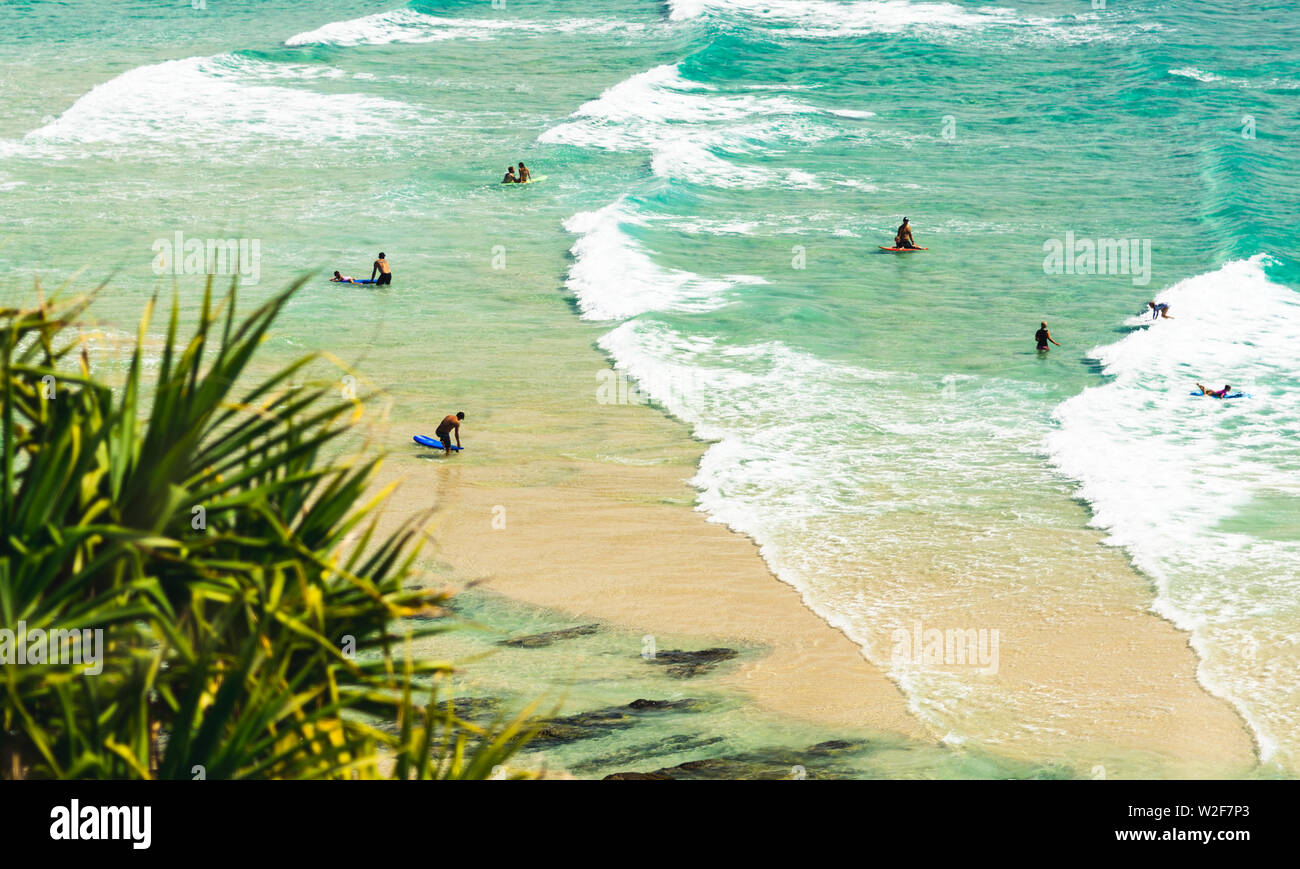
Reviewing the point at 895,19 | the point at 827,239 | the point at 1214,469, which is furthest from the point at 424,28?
the point at 1214,469

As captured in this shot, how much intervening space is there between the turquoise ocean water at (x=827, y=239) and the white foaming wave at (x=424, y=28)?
0.27 metres

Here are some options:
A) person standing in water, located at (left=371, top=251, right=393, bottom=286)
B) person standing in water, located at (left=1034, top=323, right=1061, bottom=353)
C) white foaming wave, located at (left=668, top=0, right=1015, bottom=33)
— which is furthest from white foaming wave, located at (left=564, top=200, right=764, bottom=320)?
white foaming wave, located at (left=668, top=0, right=1015, bottom=33)

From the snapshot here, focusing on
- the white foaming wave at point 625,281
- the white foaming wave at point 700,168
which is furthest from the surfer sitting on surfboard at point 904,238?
the white foaming wave at point 700,168

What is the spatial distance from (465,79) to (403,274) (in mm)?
23924

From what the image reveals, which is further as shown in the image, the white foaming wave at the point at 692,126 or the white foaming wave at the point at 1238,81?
the white foaming wave at the point at 1238,81

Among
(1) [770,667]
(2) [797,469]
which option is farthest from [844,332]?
(1) [770,667]

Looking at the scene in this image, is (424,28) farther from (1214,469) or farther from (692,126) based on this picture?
(1214,469)

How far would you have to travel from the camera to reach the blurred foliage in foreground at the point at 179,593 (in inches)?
178

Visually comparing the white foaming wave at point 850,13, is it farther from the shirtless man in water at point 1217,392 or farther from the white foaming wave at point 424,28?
the shirtless man in water at point 1217,392

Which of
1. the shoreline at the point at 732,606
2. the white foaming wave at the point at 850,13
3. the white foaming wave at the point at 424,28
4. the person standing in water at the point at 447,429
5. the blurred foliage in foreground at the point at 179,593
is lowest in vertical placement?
the shoreline at the point at 732,606

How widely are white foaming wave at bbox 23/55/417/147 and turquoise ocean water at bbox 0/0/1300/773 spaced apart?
179 mm

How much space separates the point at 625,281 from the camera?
93.5 feet

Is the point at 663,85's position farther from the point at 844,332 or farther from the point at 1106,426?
the point at 1106,426

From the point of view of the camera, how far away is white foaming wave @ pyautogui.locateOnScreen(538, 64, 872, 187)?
39.4m
